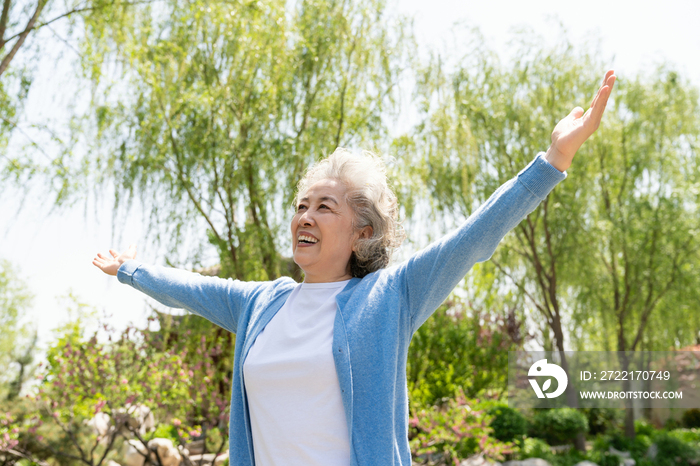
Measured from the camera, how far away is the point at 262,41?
5.47 meters

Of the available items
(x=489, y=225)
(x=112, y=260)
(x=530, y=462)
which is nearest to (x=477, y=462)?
(x=530, y=462)

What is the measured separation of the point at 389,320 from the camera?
126cm

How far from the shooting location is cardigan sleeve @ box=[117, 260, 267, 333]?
161cm

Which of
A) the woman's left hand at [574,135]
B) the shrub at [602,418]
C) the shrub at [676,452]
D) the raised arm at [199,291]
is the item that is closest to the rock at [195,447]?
the shrub at [676,452]

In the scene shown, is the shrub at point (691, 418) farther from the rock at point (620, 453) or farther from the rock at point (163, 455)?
the rock at point (163, 455)

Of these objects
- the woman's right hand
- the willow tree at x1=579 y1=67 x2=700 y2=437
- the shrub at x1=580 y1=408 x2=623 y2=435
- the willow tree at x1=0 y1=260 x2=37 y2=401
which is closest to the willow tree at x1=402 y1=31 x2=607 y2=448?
the willow tree at x1=579 y1=67 x2=700 y2=437

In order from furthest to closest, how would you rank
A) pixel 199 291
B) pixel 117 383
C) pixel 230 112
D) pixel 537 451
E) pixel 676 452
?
pixel 676 452 → pixel 537 451 → pixel 230 112 → pixel 117 383 → pixel 199 291

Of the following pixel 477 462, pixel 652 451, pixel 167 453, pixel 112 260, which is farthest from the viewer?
pixel 652 451

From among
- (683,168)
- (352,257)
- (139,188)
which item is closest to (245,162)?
(139,188)

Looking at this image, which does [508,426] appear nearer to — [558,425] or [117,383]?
[558,425]

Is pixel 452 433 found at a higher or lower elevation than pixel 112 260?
A: lower

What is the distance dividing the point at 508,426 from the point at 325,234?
777 centimetres

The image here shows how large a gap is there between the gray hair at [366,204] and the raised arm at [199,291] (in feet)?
1.05

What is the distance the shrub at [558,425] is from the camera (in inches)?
350
